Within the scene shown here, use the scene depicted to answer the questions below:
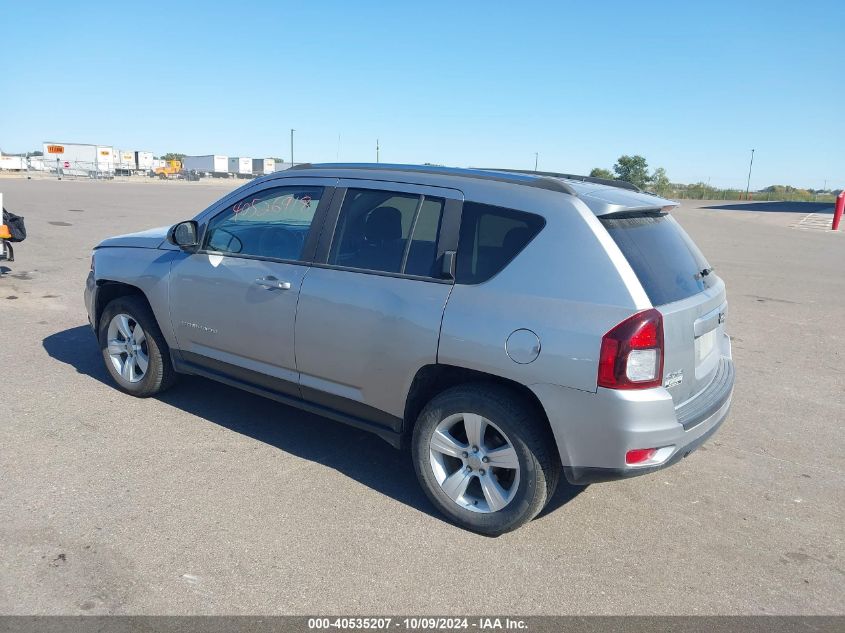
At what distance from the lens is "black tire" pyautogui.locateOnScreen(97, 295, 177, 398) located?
16.7 ft

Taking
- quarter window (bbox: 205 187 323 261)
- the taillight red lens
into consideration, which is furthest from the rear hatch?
quarter window (bbox: 205 187 323 261)

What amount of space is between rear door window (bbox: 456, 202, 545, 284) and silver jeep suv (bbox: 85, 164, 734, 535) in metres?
0.01

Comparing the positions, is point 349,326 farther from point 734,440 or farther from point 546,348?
point 734,440

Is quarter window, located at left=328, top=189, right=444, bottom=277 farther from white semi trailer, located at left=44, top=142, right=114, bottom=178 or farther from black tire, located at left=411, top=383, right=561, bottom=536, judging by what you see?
white semi trailer, located at left=44, top=142, right=114, bottom=178

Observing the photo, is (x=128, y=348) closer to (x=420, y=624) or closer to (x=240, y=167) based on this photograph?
(x=420, y=624)

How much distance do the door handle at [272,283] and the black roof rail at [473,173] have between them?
2.70ft

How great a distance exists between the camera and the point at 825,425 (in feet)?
17.6

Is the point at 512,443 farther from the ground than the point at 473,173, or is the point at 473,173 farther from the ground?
the point at 473,173

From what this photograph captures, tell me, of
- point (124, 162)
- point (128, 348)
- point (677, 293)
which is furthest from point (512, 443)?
point (124, 162)

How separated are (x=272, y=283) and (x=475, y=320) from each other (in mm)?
1483

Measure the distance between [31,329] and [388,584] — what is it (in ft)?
18.6

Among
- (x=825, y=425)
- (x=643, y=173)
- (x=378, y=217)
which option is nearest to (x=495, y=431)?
(x=378, y=217)

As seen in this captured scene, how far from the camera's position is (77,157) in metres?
69.1

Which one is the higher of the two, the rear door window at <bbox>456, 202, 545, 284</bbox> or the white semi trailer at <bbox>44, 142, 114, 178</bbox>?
the white semi trailer at <bbox>44, 142, 114, 178</bbox>
